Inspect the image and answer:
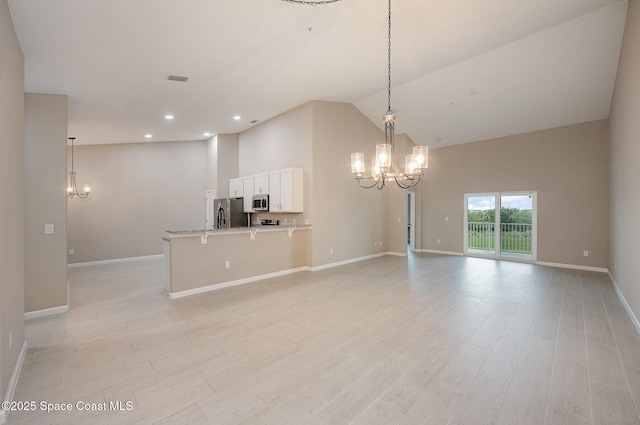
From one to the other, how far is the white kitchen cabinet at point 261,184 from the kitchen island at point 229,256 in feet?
4.58

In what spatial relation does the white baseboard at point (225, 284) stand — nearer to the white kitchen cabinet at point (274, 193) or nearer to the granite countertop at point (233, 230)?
the granite countertop at point (233, 230)

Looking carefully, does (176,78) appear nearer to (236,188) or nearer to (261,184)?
(261,184)

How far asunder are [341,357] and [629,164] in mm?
4429

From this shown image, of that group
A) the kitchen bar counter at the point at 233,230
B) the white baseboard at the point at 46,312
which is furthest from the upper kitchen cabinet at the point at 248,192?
the white baseboard at the point at 46,312

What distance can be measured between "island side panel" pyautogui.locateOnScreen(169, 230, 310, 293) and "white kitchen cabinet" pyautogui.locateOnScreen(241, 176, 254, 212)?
1826mm

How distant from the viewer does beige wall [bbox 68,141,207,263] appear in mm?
7305

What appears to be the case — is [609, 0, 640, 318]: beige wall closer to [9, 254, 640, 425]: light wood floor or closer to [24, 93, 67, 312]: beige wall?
[9, 254, 640, 425]: light wood floor

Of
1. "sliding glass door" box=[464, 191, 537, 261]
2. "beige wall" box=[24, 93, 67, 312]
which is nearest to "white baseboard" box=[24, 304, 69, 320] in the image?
"beige wall" box=[24, 93, 67, 312]

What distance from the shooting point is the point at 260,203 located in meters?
6.92

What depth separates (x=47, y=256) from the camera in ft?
12.9

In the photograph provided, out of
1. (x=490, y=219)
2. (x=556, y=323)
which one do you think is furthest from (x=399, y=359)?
(x=490, y=219)

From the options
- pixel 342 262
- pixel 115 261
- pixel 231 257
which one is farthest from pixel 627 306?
pixel 115 261

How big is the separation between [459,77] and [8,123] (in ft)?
20.9

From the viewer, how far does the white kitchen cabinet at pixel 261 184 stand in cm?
686
